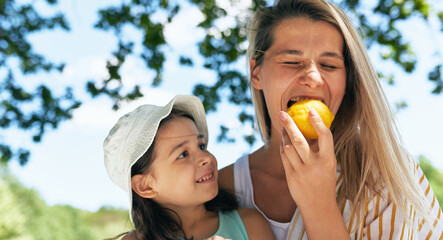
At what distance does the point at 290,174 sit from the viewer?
207 centimetres

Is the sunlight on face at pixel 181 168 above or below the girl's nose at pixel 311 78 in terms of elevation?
below

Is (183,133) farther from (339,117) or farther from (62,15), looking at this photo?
(62,15)

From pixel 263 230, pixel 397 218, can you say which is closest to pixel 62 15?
pixel 263 230

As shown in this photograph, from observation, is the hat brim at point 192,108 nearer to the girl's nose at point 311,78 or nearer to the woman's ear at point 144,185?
the woman's ear at point 144,185

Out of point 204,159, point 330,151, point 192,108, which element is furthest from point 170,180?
point 330,151

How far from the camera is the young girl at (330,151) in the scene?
6.61 ft

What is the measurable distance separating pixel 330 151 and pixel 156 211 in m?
1.14

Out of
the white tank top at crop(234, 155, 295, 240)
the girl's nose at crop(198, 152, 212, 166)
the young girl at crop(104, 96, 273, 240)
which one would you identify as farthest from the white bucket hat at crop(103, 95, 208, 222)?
the white tank top at crop(234, 155, 295, 240)

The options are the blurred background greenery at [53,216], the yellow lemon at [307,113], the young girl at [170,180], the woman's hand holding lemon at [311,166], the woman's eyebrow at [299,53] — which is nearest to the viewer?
the woman's hand holding lemon at [311,166]

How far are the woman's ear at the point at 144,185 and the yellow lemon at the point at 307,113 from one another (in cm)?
90

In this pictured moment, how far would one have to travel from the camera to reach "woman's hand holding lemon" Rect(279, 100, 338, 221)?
1958 mm

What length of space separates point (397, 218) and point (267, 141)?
3.25 ft

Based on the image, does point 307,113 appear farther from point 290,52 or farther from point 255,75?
point 255,75

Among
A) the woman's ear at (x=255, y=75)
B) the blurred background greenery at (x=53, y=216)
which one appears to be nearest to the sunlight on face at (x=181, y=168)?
the woman's ear at (x=255, y=75)
